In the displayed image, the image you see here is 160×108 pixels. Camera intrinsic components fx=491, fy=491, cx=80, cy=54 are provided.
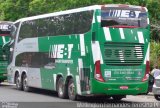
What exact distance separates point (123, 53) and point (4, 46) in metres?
12.2

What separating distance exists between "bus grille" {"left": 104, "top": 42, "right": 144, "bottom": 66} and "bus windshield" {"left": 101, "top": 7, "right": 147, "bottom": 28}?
0.77m

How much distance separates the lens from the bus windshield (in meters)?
18.7

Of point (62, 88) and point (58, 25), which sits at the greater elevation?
point (58, 25)

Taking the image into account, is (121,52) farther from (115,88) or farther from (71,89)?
(71,89)

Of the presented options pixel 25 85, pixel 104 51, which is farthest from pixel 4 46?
pixel 104 51

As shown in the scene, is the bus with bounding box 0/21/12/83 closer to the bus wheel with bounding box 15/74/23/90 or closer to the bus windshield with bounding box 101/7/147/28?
the bus wheel with bounding box 15/74/23/90

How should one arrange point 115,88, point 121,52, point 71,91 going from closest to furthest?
point 115,88
point 121,52
point 71,91

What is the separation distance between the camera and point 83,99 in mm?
21078

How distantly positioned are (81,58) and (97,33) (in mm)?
1489

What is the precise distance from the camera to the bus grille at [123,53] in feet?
61.3

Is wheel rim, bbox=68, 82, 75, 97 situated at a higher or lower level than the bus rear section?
lower

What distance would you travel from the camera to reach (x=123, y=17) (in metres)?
19.0

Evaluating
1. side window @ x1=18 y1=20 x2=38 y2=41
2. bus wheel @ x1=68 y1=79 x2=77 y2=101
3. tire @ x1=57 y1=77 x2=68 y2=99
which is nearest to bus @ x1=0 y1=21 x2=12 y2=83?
side window @ x1=18 y1=20 x2=38 y2=41

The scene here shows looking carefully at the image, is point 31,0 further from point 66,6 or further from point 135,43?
point 135,43
